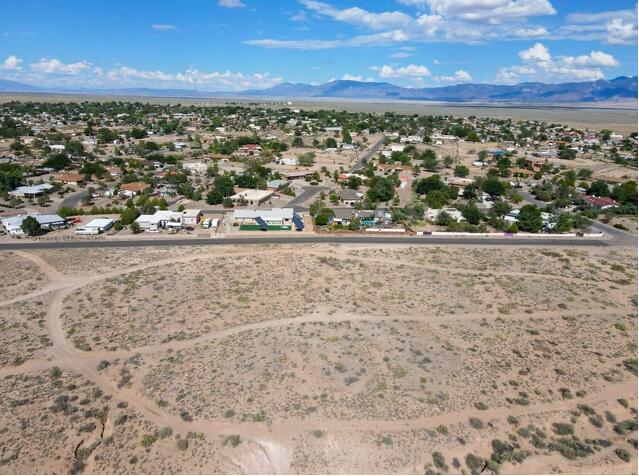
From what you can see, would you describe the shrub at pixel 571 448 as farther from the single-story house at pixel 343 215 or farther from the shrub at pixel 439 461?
the single-story house at pixel 343 215

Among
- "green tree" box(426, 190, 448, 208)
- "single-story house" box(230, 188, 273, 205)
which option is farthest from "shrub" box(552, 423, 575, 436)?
"single-story house" box(230, 188, 273, 205)

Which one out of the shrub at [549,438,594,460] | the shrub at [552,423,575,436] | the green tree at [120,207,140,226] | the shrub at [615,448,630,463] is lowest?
the shrub at [615,448,630,463]

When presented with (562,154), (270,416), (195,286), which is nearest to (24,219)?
(195,286)

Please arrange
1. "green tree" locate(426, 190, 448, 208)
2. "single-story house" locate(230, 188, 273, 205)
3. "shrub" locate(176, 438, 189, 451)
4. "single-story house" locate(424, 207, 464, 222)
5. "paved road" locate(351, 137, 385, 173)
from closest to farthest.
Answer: "shrub" locate(176, 438, 189, 451)
"single-story house" locate(424, 207, 464, 222)
"green tree" locate(426, 190, 448, 208)
"single-story house" locate(230, 188, 273, 205)
"paved road" locate(351, 137, 385, 173)

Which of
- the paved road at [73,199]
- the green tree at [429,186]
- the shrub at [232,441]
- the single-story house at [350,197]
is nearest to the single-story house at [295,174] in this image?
the single-story house at [350,197]

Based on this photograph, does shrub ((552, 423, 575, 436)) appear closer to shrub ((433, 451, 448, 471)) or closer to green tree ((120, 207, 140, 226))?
shrub ((433, 451, 448, 471))

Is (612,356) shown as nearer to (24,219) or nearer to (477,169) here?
(24,219)
